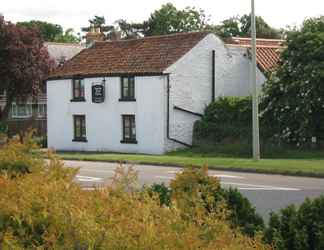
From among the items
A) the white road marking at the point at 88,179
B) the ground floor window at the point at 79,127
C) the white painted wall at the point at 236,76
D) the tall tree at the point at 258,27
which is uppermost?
the tall tree at the point at 258,27

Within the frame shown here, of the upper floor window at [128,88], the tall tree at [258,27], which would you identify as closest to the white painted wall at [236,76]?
the upper floor window at [128,88]

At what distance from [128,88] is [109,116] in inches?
87.1

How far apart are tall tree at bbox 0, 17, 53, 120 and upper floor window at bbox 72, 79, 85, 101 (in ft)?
43.1

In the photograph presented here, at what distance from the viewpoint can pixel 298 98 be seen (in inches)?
1419

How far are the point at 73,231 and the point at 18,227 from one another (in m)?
1.16

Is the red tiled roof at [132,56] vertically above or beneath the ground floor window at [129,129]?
above

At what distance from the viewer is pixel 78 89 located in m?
46.2

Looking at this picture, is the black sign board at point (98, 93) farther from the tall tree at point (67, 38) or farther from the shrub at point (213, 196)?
the tall tree at point (67, 38)

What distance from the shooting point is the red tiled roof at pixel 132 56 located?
136 feet

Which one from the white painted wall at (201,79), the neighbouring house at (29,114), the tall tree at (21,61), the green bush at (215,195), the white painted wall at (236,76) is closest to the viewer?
the green bush at (215,195)

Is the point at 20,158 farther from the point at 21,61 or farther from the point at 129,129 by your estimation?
the point at 21,61

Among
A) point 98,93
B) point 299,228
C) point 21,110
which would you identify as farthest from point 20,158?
point 21,110

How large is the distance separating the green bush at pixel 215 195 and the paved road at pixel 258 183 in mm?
6489

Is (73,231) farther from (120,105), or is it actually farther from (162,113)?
(120,105)
